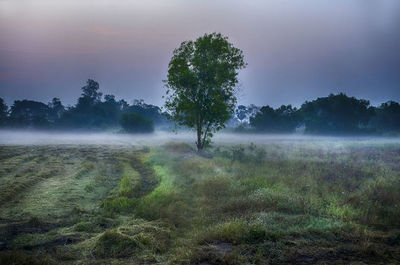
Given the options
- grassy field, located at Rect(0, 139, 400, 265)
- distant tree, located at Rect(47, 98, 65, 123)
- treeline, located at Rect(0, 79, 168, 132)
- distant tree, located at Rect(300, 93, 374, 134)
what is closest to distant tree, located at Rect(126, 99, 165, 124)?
treeline, located at Rect(0, 79, 168, 132)

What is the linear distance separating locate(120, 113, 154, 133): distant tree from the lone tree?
5082 centimetres

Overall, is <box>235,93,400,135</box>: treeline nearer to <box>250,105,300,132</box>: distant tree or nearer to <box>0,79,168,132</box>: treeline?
<box>250,105,300,132</box>: distant tree

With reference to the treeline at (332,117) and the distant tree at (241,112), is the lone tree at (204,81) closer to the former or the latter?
the treeline at (332,117)

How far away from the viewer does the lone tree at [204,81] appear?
26297 millimetres

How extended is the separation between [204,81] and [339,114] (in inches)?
2123

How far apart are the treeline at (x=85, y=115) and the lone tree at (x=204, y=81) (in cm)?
5171

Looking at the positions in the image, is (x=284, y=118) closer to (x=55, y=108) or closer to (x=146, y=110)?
(x=146, y=110)

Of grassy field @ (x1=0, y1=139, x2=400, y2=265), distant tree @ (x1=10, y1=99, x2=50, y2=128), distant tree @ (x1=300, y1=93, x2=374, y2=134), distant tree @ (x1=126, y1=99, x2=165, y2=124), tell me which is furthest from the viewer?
distant tree @ (x1=126, y1=99, x2=165, y2=124)

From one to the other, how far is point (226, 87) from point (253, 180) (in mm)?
16292

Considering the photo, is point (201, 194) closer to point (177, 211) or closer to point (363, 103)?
point (177, 211)

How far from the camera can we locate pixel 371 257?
18.5 ft

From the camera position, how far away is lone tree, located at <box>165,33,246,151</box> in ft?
86.3

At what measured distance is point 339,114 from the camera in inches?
2635

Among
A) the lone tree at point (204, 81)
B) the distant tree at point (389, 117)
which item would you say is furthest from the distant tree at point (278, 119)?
the lone tree at point (204, 81)
